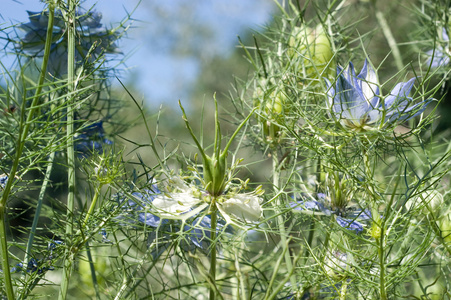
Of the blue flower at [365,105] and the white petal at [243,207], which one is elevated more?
the blue flower at [365,105]

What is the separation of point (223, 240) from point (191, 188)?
0.17 ft

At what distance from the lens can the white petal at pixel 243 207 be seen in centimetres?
42

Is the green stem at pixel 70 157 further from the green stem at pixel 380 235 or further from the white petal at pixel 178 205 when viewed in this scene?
the green stem at pixel 380 235

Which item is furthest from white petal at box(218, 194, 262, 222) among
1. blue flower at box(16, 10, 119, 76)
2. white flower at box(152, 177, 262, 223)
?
blue flower at box(16, 10, 119, 76)

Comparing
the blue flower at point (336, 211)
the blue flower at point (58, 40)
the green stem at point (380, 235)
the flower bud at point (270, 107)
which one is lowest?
the green stem at point (380, 235)

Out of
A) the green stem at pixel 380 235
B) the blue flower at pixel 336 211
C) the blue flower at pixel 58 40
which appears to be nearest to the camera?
the green stem at pixel 380 235

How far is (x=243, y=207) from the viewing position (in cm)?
42

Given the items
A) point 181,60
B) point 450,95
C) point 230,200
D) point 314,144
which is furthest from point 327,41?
point 181,60

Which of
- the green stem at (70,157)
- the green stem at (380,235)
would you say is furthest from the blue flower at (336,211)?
the green stem at (70,157)

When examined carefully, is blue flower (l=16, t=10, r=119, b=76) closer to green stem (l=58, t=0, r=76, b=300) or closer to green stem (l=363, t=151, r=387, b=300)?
green stem (l=58, t=0, r=76, b=300)

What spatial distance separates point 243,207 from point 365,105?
0.14m

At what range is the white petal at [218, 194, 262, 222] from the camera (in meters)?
0.42

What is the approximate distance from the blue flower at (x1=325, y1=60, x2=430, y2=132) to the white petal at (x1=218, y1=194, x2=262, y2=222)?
4.1 inches

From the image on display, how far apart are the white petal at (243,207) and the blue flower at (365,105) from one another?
0.10m
